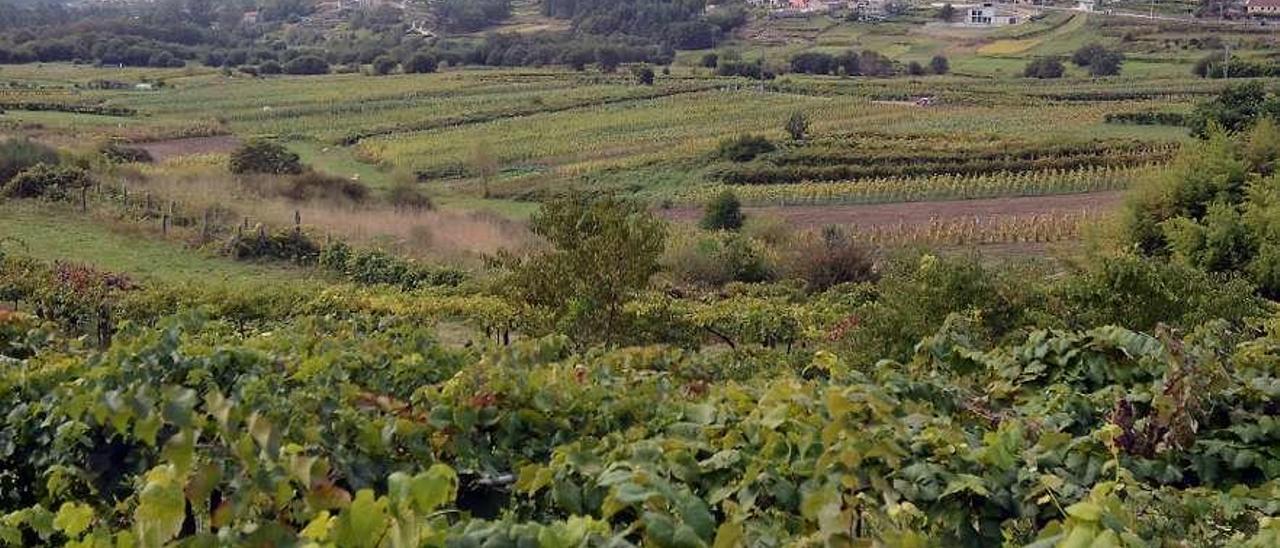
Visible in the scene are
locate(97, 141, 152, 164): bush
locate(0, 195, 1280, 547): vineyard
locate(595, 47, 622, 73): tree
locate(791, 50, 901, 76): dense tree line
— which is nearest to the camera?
locate(0, 195, 1280, 547): vineyard

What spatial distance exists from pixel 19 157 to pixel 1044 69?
62.3 meters

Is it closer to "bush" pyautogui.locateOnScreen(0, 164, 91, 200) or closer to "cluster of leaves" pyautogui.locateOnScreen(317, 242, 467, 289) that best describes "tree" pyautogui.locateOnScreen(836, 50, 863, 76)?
"bush" pyautogui.locateOnScreen(0, 164, 91, 200)

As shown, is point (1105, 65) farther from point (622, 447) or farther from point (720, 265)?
point (622, 447)

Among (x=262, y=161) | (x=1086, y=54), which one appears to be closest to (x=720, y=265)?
(x=262, y=161)

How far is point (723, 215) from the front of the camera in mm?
32219

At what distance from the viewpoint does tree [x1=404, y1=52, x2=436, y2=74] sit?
276 feet

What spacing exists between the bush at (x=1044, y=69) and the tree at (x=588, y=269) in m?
66.9

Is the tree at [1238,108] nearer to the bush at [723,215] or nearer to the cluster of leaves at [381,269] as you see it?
the bush at [723,215]

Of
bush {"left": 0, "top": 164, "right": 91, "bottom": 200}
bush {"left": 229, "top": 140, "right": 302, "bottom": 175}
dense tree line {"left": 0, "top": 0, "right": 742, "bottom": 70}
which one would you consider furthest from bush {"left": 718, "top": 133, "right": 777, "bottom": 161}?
dense tree line {"left": 0, "top": 0, "right": 742, "bottom": 70}

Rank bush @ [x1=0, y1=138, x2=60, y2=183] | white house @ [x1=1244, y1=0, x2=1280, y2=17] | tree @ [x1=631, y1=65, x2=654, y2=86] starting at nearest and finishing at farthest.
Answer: bush @ [x1=0, y1=138, x2=60, y2=183], tree @ [x1=631, y1=65, x2=654, y2=86], white house @ [x1=1244, y1=0, x2=1280, y2=17]

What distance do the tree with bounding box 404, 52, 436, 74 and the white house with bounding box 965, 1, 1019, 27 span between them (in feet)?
167

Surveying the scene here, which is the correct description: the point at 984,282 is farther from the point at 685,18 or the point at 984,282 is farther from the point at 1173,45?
the point at 685,18

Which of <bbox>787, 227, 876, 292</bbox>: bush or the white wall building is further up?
the white wall building

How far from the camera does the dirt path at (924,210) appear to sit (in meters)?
33.5
